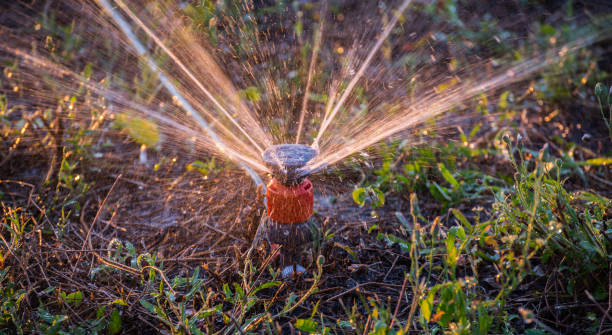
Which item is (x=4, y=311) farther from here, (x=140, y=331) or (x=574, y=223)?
(x=574, y=223)

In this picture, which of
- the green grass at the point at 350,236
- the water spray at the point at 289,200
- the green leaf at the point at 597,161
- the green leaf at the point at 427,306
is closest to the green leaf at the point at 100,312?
the green grass at the point at 350,236

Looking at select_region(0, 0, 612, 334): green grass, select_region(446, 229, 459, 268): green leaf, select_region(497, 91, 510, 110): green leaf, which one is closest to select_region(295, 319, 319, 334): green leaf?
select_region(0, 0, 612, 334): green grass

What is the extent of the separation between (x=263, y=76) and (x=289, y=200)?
5.96 feet

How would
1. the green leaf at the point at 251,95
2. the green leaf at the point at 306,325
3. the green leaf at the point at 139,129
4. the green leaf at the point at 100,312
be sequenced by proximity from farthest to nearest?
the green leaf at the point at 251,95
the green leaf at the point at 139,129
the green leaf at the point at 100,312
the green leaf at the point at 306,325

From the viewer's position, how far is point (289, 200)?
1.46m

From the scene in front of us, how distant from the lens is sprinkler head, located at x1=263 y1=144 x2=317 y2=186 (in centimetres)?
142

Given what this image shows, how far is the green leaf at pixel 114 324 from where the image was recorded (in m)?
1.36

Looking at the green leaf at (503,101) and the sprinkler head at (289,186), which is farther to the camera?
the green leaf at (503,101)

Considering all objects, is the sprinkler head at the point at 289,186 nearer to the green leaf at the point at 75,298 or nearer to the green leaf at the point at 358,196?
the green leaf at the point at 358,196

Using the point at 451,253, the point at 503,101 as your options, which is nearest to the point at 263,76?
the point at 503,101

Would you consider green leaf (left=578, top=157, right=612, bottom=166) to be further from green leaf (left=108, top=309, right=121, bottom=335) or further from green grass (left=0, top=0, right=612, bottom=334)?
green leaf (left=108, top=309, right=121, bottom=335)

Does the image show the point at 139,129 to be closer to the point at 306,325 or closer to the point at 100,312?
Result: the point at 100,312

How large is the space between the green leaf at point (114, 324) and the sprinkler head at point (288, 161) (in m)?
0.66

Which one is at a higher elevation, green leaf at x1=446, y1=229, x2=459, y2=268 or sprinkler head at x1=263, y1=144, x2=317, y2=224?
sprinkler head at x1=263, y1=144, x2=317, y2=224
